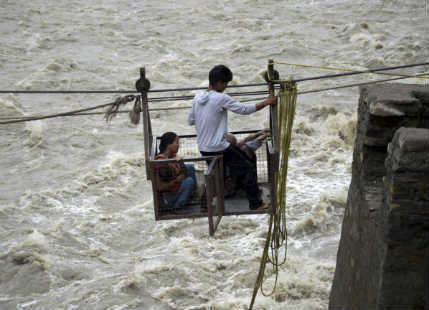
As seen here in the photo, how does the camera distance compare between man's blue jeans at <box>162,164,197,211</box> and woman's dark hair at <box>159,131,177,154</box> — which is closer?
man's blue jeans at <box>162,164,197,211</box>

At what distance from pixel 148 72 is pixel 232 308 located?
9.51 m

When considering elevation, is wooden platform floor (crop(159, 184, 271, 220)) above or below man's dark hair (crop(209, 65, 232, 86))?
below

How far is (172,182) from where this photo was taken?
5125 millimetres

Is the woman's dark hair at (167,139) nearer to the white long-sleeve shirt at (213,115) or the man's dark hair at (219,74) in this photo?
the white long-sleeve shirt at (213,115)

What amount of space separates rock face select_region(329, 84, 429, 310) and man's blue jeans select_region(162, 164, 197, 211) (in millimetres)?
1317

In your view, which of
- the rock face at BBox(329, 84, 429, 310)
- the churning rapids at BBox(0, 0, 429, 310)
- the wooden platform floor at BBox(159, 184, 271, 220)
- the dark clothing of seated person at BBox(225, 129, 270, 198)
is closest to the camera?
the rock face at BBox(329, 84, 429, 310)

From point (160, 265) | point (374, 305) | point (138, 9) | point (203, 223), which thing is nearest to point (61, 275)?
point (160, 265)

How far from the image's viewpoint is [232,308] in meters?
8.10

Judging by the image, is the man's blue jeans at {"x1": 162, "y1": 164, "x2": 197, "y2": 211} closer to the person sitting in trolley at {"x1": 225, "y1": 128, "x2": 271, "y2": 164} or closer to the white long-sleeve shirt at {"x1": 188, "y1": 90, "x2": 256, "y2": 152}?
the white long-sleeve shirt at {"x1": 188, "y1": 90, "x2": 256, "y2": 152}

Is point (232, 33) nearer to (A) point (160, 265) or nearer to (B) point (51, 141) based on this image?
(B) point (51, 141)

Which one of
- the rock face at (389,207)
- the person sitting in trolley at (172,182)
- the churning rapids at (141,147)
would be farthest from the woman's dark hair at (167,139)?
the churning rapids at (141,147)

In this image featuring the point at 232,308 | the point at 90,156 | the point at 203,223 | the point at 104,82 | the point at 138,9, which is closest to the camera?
the point at 232,308

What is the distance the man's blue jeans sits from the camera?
510 cm

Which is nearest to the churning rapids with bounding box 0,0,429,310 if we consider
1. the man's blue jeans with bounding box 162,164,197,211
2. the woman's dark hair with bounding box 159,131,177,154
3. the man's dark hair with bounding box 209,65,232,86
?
the man's blue jeans with bounding box 162,164,197,211
